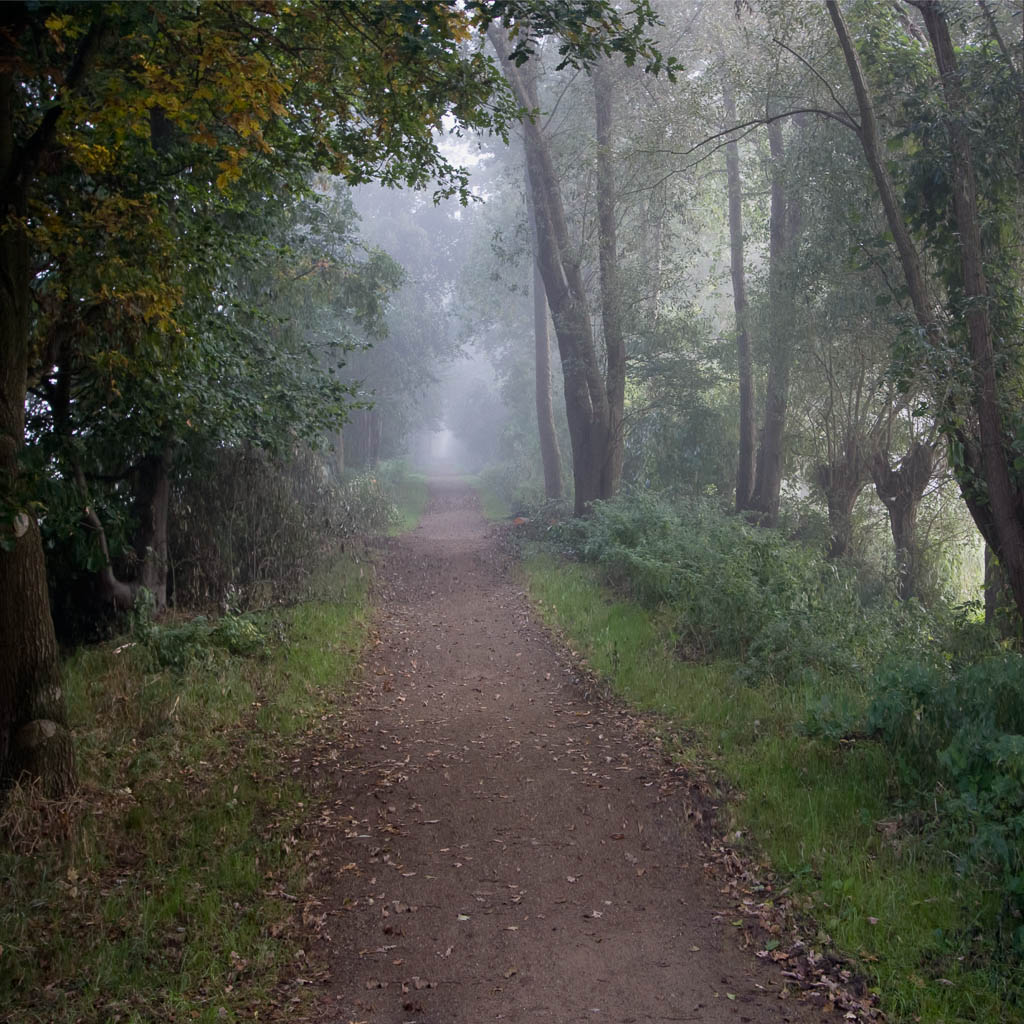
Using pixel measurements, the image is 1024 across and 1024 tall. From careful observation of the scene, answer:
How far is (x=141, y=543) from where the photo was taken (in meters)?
10.2

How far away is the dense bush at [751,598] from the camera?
28.0 feet

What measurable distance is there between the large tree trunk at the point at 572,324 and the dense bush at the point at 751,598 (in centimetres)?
475

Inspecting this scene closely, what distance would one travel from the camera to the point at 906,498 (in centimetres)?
1520

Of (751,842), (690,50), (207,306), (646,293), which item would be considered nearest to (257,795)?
(751,842)

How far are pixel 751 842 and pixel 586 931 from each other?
1375 mm

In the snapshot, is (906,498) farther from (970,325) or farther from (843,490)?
(970,325)

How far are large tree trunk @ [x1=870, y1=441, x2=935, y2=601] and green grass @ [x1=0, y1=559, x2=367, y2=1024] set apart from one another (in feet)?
35.2

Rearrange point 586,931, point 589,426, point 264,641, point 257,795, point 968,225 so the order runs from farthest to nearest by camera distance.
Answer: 1. point 589,426
2. point 264,641
3. point 968,225
4. point 257,795
5. point 586,931

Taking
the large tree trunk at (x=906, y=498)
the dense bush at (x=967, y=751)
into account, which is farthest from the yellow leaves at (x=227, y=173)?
the large tree trunk at (x=906, y=498)

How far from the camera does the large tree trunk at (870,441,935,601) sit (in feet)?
49.0

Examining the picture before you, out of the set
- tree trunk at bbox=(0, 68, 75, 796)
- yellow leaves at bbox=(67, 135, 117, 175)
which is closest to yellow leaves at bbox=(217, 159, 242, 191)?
yellow leaves at bbox=(67, 135, 117, 175)

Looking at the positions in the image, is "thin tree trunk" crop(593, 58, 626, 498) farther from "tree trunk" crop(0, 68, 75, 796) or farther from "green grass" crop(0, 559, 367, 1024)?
"tree trunk" crop(0, 68, 75, 796)

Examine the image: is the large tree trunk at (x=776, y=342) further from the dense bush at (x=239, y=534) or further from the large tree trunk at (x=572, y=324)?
the dense bush at (x=239, y=534)

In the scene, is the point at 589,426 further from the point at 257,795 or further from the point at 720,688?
the point at 257,795
